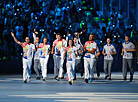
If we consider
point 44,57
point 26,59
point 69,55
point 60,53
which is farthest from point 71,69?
point 60,53

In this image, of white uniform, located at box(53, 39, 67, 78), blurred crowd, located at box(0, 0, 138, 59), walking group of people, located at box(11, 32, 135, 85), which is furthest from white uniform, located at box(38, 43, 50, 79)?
blurred crowd, located at box(0, 0, 138, 59)

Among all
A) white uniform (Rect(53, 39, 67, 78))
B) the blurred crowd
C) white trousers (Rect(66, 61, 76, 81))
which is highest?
the blurred crowd

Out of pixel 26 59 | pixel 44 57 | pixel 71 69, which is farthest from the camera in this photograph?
pixel 44 57

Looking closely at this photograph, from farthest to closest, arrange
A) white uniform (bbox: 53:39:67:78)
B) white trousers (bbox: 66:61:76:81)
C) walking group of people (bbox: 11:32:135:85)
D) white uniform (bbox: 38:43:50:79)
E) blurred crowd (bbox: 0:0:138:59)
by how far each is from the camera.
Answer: blurred crowd (bbox: 0:0:138:59) → white uniform (bbox: 53:39:67:78) → white uniform (bbox: 38:43:50:79) → walking group of people (bbox: 11:32:135:85) → white trousers (bbox: 66:61:76:81)

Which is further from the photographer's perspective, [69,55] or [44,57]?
[44,57]

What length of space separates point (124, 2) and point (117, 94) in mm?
27187

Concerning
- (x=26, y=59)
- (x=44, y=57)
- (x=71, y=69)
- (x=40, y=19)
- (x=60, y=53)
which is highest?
(x=40, y=19)

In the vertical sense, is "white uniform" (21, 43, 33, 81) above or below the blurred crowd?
below

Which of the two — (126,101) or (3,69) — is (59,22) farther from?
(126,101)

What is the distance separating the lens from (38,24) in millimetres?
37938

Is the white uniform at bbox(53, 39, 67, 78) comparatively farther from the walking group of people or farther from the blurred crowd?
the blurred crowd

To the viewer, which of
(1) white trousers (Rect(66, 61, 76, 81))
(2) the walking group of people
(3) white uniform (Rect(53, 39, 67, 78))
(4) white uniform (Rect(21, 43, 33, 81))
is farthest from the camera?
(3) white uniform (Rect(53, 39, 67, 78))

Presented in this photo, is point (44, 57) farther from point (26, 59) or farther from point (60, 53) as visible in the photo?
point (26, 59)

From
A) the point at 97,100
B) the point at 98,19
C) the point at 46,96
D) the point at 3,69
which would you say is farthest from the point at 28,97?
the point at 98,19
